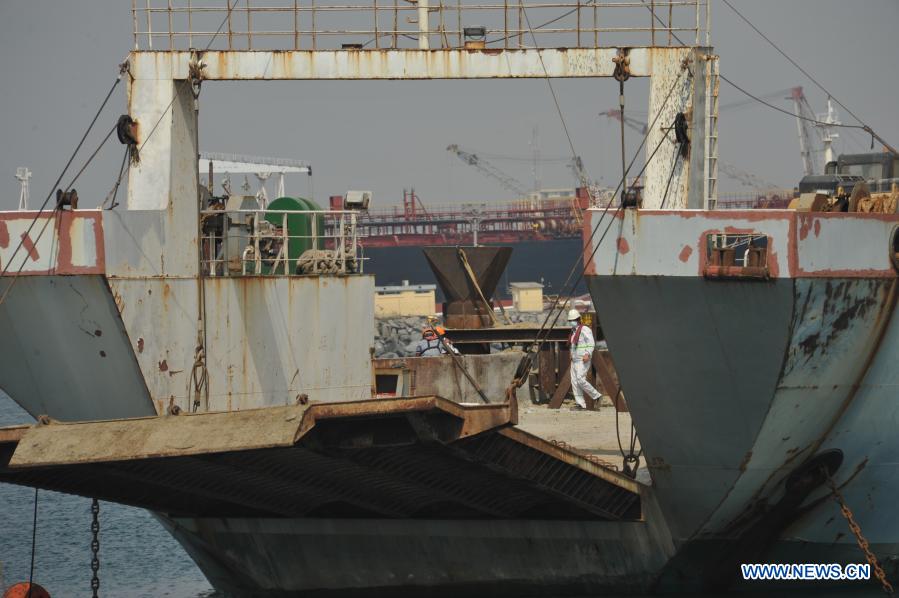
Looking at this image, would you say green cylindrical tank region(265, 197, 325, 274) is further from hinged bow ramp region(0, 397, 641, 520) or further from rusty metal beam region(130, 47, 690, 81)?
hinged bow ramp region(0, 397, 641, 520)

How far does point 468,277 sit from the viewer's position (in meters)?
22.6

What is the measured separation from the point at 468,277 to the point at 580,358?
13.4 feet

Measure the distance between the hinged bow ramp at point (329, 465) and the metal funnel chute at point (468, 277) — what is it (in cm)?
834

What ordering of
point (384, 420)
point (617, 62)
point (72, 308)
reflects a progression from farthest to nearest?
1. point (617, 62)
2. point (72, 308)
3. point (384, 420)

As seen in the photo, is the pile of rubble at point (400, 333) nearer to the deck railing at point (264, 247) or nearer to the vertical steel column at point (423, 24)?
the deck railing at point (264, 247)

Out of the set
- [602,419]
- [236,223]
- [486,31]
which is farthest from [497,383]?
[486,31]

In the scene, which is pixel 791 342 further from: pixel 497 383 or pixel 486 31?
pixel 497 383

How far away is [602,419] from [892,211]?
21.3 feet

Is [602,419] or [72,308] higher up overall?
[72,308]

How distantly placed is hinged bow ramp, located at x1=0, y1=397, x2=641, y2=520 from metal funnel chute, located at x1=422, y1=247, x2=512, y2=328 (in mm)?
8335

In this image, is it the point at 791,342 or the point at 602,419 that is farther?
the point at 602,419

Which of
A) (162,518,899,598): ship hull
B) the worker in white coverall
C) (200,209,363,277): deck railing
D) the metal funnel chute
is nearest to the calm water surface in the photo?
(162,518,899,598): ship hull

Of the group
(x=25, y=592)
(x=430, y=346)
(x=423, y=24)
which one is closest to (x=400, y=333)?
(x=430, y=346)

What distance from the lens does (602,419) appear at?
1852 cm
